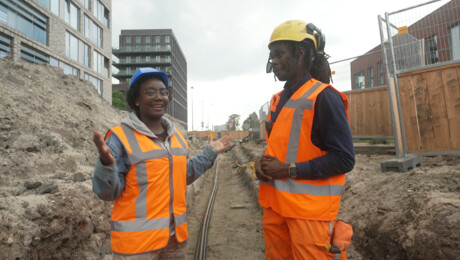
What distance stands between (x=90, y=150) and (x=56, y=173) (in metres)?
2.14

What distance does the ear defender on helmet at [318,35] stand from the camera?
2.02 meters

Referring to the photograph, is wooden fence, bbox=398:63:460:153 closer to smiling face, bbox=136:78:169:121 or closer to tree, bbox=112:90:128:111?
smiling face, bbox=136:78:169:121

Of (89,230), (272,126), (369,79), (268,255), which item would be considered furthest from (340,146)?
(369,79)

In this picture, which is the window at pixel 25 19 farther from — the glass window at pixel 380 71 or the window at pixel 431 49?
the window at pixel 431 49

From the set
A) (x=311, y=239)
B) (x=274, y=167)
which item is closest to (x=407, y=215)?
(x=311, y=239)

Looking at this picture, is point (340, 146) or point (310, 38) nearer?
point (340, 146)

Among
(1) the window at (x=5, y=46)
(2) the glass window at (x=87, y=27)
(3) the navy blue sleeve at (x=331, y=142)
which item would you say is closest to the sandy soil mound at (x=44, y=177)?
(3) the navy blue sleeve at (x=331, y=142)

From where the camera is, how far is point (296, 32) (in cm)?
197

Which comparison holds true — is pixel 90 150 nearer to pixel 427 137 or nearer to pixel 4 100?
pixel 4 100

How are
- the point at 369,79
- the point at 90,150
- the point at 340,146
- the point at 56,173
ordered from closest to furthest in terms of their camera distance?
the point at 340,146
the point at 56,173
the point at 90,150
the point at 369,79

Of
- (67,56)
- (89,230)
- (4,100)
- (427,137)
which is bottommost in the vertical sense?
(89,230)

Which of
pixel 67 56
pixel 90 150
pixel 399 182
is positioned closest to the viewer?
pixel 399 182

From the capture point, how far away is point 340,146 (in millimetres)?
1679

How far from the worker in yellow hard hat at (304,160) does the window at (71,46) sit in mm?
24981
